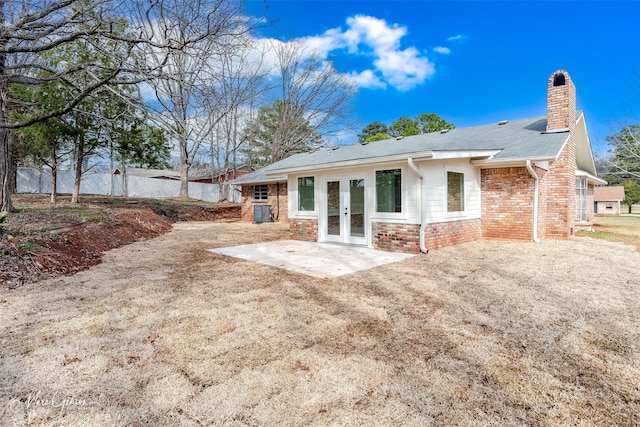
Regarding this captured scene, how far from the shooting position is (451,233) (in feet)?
26.5

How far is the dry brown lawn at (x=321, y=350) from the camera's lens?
198 centimetres

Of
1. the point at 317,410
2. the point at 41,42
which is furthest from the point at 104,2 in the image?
the point at 317,410

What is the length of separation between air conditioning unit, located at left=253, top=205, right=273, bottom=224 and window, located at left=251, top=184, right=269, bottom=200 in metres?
1.29

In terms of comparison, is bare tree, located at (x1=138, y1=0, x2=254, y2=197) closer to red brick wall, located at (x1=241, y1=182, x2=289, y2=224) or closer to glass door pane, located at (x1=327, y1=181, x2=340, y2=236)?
glass door pane, located at (x1=327, y1=181, x2=340, y2=236)

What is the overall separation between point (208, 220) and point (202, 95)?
39.5ft

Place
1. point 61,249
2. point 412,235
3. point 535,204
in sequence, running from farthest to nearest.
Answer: point 535,204
point 412,235
point 61,249

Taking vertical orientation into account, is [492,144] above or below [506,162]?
above

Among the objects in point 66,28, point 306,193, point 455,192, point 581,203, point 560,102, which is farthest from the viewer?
point 581,203

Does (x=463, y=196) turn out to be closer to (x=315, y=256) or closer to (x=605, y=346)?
(x=315, y=256)

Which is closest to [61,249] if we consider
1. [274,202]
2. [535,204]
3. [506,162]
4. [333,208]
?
[333,208]

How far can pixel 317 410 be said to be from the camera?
6.49 ft

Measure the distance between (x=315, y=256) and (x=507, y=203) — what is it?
5.58 m

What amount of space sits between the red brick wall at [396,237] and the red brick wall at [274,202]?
8.12m

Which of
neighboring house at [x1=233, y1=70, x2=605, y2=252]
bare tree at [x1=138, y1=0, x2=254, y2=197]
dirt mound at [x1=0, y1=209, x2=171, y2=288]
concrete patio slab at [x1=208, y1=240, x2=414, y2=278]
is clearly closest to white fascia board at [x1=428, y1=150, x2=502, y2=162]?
neighboring house at [x1=233, y1=70, x2=605, y2=252]
